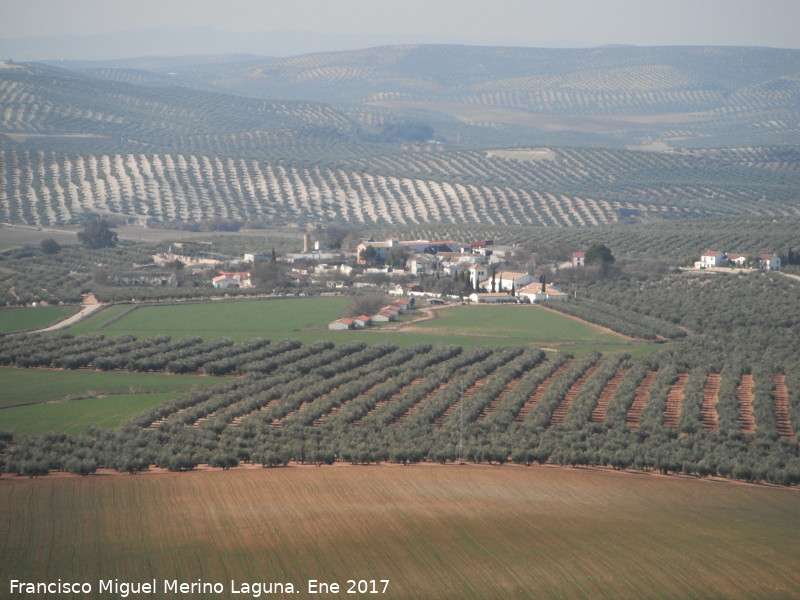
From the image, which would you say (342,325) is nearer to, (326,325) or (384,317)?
(326,325)

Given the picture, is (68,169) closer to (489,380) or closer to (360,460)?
(489,380)

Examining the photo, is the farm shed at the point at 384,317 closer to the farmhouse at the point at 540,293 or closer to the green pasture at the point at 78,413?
the farmhouse at the point at 540,293

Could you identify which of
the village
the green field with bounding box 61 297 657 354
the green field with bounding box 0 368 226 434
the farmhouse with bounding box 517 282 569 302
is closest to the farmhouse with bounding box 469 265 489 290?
the village

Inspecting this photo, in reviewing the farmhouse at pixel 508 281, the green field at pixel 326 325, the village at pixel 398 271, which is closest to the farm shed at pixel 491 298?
the village at pixel 398 271

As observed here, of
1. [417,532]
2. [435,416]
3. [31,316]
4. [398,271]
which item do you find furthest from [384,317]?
[417,532]

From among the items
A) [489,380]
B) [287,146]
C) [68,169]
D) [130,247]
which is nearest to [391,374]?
[489,380]

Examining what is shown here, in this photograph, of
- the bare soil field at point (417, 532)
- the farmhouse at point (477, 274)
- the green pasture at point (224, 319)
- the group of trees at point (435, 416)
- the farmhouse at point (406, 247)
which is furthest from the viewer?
the farmhouse at point (406, 247)
